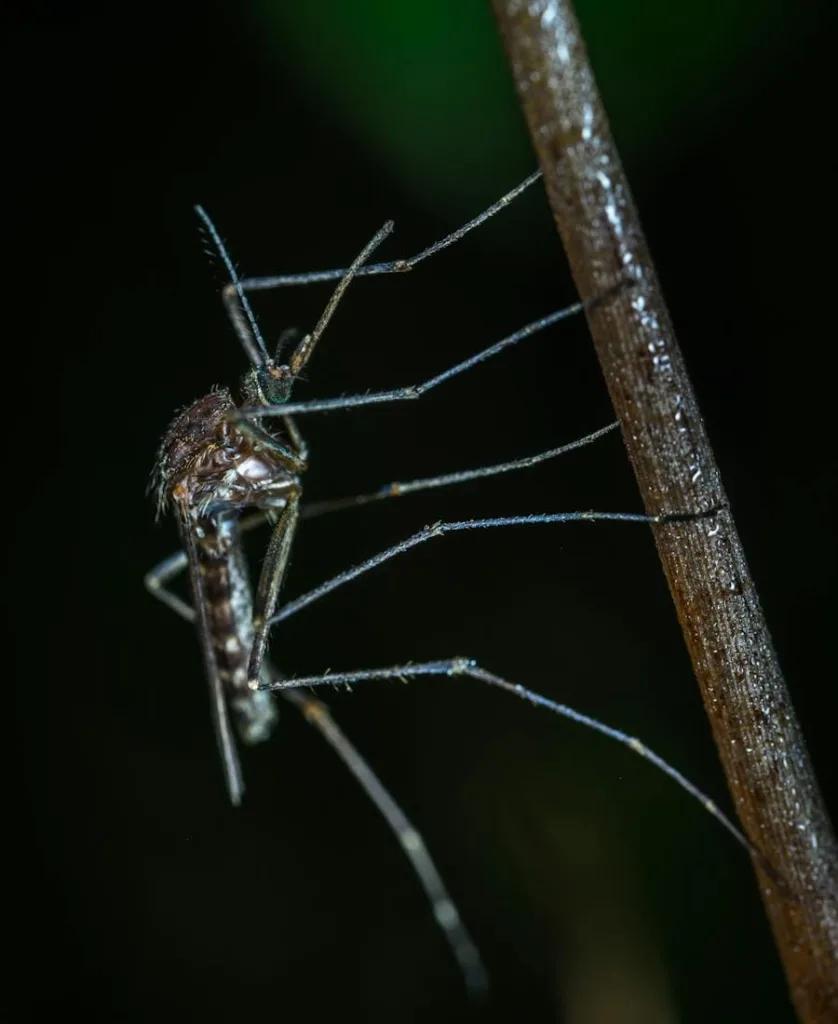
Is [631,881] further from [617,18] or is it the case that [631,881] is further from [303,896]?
[617,18]

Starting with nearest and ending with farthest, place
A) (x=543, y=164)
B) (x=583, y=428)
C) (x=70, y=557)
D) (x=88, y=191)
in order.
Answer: (x=543, y=164) → (x=583, y=428) → (x=88, y=191) → (x=70, y=557)

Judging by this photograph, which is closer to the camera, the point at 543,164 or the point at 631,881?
the point at 543,164

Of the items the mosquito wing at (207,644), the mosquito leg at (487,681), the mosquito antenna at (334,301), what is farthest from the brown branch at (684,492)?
the mosquito wing at (207,644)

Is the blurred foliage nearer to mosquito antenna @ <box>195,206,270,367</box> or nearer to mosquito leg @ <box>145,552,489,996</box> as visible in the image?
mosquito antenna @ <box>195,206,270,367</box>

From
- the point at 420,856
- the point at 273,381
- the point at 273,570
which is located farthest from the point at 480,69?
the point at 420,856

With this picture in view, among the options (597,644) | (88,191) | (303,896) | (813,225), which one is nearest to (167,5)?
(88,191)

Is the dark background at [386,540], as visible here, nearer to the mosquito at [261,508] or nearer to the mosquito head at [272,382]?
Result: the mosquito at [261,508]

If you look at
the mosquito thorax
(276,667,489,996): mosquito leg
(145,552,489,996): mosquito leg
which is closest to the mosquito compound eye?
the mosquito thorax
